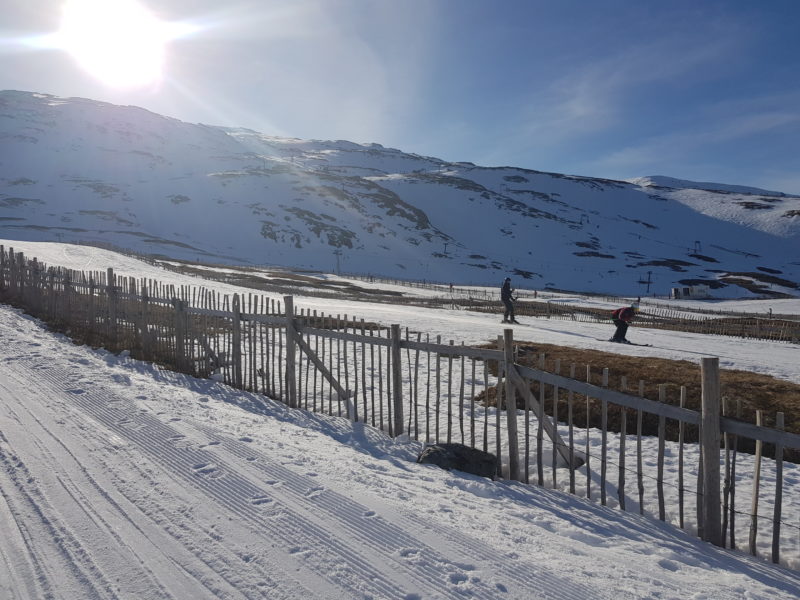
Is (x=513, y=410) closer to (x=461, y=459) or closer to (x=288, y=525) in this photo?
(x=461, y=459)

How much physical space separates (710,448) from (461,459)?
255 cm

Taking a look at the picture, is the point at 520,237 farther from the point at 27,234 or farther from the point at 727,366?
the point at 727,366

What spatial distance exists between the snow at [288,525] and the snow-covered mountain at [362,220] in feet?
253

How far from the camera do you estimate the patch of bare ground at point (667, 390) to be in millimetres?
7715

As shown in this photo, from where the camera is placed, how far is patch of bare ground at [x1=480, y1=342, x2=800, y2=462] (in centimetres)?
771

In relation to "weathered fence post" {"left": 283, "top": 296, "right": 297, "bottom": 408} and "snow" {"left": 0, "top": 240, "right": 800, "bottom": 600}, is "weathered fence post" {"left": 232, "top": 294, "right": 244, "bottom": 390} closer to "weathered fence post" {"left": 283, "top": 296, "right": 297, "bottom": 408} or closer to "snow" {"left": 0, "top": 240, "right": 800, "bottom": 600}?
"weathered fence post" {"left": 283, "top": 296, "right": 297, "bottom": 408}

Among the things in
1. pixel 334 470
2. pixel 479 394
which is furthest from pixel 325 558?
pixel 479 394

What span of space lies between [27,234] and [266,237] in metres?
41.2

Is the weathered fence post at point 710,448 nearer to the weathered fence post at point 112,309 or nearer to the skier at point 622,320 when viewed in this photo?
the weathered fence post at point 112,309

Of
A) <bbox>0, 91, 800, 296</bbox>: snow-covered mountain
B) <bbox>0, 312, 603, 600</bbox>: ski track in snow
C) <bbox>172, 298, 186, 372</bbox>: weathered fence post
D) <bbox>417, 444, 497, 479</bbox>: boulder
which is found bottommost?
<bbox>417, 444, 497, 479</bbox>: boulder

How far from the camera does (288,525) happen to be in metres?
3.74

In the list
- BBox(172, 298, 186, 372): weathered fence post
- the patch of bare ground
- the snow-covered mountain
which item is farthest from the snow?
the snow-covered mountain

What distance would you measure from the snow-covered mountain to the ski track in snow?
255ft

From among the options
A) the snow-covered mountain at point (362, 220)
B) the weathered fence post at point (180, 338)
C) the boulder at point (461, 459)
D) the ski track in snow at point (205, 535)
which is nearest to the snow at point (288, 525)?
the ski track in snow at point (205, 535)
